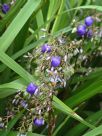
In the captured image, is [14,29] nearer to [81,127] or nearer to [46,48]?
[46,48]

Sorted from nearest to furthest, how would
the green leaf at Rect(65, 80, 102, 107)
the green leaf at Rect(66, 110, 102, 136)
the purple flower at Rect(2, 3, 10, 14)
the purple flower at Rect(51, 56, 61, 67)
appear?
1. the purple flower at Rect(51, 56, 61, 67)
2. the green leaf at Rect(65, 80, 102, 107)
3. the green leaf at Rect(66, 110, 102, 136)
4. the purple flower at Rect(2, 3, 10, 14)

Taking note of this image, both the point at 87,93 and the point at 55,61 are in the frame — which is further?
the point at 87,93

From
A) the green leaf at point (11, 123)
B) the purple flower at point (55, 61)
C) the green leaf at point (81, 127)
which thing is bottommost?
the green leaf at point (81, 127)

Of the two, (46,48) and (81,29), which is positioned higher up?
(46,48)

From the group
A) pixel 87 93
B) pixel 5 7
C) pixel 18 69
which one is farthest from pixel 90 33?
pixel 5 7

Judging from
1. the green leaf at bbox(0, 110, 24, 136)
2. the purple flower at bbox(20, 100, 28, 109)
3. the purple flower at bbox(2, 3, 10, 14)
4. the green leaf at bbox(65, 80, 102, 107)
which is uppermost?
the purple flower at bbox(2, 3, 10, 14)

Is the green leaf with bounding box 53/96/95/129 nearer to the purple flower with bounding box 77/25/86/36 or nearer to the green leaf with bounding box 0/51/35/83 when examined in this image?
the green leaf with bounding box 0/51/35/83

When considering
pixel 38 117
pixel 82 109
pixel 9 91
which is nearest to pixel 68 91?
pixel 82 109

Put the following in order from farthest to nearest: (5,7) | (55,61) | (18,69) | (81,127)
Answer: (5,7), (81,127), (18,69), (55,61)

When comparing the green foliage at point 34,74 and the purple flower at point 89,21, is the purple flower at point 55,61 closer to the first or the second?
the green foliage at point 34,74

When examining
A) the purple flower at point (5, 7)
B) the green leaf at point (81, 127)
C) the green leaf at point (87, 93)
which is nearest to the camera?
the green leaf at point (87, 93)

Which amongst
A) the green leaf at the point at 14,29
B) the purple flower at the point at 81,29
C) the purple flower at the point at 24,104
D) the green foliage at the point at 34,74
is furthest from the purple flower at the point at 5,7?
the purple flower at the point at 24,104

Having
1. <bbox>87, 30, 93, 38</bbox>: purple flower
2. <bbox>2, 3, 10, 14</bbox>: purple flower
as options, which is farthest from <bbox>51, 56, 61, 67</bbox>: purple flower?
<bbox>2, 3, 10, 14</bbox>: purple flower

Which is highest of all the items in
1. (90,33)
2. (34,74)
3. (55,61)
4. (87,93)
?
(55,61)
